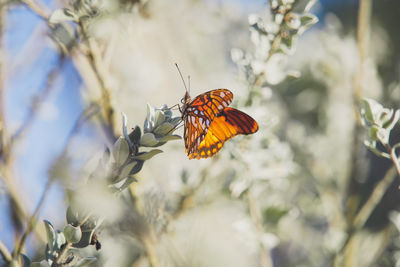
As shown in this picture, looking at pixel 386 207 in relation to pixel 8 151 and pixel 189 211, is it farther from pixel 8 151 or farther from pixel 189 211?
pixel 8 151

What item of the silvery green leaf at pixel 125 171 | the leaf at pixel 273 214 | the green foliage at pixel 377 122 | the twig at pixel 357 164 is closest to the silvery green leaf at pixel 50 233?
the silvery green leaf at pixel 125 171

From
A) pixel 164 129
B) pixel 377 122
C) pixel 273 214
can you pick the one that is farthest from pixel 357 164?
pixel 164 129

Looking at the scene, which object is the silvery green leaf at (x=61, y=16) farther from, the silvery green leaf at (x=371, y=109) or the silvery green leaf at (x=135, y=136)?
the silvery green leaf at (x=371, y=109)

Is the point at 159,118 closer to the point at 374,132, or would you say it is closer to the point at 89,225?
the point at 89,225

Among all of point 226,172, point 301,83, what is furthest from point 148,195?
point 301,83

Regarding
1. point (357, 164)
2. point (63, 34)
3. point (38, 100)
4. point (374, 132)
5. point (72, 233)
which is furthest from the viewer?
point (357, 164)
